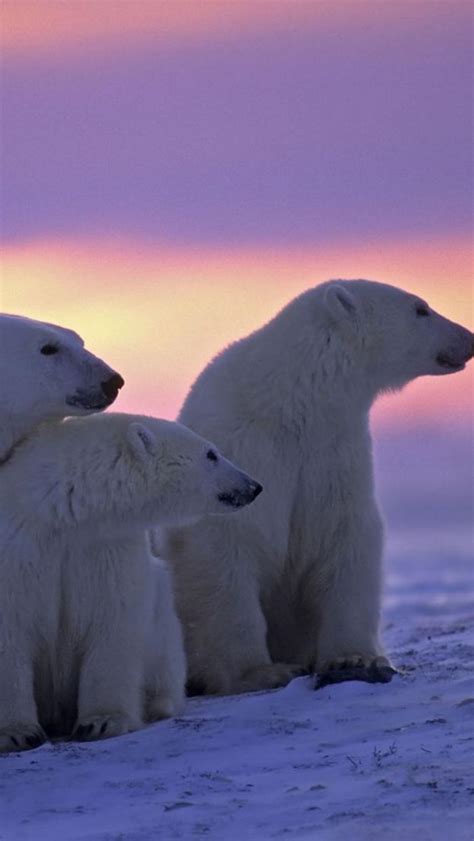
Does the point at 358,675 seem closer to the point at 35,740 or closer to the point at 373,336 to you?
the point at 35,740

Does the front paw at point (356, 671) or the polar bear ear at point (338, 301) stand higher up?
the polar bear ear at point (338, 301)

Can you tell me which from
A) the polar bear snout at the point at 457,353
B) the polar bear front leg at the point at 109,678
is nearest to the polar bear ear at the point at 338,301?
the polar bear snout at the point at 457,353

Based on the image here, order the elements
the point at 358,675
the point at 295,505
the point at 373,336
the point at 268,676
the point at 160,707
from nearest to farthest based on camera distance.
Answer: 1. the point at 160,707
2. the point at 358,675
3. the point at 268,676
4. the point at 295,505
5. the point at 373,336

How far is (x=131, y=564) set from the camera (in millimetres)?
6465

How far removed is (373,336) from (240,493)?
1.31 meters

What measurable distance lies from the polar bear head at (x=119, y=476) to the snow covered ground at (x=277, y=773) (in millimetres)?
811

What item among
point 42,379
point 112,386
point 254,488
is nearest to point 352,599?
point 254,488

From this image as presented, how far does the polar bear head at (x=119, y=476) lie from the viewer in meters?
6.34

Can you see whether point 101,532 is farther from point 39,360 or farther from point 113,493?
point 39,360

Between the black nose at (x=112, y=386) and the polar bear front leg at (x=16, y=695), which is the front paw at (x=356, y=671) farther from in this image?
the black nose at (x=112, y=386)

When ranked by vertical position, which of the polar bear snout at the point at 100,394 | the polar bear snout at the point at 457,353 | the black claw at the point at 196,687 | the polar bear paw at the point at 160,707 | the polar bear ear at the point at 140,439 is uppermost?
the polar bear snout at the point at 457,353

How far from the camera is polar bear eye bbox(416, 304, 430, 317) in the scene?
779 centimetres

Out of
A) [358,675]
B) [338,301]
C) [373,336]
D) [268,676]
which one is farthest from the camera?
[373,336]

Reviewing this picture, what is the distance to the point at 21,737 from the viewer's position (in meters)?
6.14
